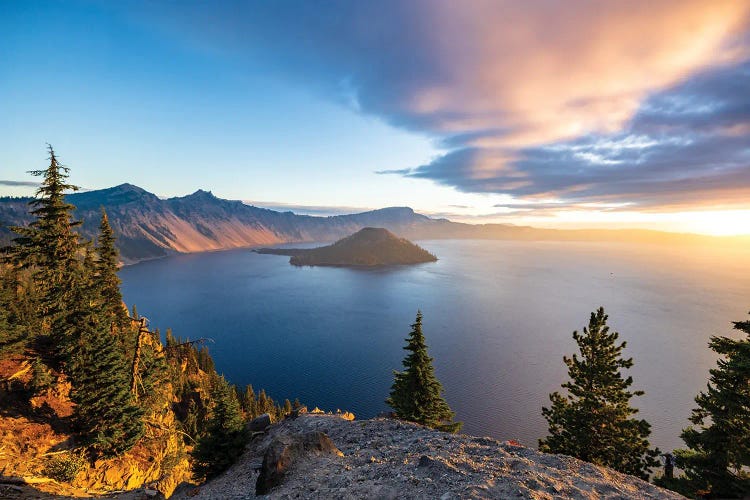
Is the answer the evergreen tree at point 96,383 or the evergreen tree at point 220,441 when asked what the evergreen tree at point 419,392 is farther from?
the evergreen tree at point 96,383

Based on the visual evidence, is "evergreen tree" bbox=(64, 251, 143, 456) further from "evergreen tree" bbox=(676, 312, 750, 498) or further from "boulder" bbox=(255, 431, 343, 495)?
"evergreen tree" bbox=(676, 312, 750, 498)

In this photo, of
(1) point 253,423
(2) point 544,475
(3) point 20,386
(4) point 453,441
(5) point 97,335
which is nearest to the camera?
(2) point 544,475

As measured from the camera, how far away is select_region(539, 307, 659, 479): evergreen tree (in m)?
26.8

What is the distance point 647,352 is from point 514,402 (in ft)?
227

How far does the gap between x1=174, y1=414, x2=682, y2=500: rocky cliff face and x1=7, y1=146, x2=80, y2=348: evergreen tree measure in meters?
19.8

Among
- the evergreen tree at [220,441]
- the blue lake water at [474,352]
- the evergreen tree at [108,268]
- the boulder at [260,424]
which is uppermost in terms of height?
the evergreen tree at [108,268]

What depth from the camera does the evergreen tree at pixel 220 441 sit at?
23094mm

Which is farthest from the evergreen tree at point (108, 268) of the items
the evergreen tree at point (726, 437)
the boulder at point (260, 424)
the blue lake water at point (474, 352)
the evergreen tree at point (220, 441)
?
the blue lake water at point (474, 352)

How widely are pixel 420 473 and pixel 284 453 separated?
721cm

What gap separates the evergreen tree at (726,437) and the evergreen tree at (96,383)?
40.6 meters

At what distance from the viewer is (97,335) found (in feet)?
89.8

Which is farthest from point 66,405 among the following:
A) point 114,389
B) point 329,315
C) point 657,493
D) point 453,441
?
point 329,315

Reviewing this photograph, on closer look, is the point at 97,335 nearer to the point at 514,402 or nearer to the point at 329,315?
the point at 514,402

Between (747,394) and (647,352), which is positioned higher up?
(747,394)
